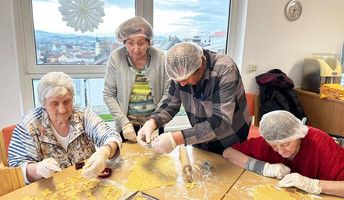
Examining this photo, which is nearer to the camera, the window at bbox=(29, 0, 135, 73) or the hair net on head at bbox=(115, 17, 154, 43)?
the hair net on head at bbox=(115, 17, 154, 43)

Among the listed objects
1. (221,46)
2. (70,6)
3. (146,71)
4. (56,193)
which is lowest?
(56,193)

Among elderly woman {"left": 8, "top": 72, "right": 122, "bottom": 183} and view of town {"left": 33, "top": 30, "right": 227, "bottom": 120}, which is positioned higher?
view of town {"left": 33, "top": 30, "right": 227, "bottom": 120}

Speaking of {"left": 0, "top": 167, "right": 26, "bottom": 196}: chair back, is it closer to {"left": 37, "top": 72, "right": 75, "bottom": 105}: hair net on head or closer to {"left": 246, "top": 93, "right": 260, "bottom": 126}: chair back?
{"left": 37, "top": 72, "right": 75, "bottom": 105}: hair net on head

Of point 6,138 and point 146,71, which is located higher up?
point 146,71

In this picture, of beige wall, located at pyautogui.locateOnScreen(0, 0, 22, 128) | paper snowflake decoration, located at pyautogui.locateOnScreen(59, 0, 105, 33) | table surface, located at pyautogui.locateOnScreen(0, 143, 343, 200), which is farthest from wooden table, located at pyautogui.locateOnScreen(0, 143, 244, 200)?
paper snowflake decoration, located at pyautogui.locateOnScreen(59, 0, 105, 33)

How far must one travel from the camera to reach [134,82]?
7.22ft

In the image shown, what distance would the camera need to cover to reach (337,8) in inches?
157

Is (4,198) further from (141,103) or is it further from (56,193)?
(141,103)

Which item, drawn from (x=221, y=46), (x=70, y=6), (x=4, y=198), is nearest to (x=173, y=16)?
(x=221, y=46)

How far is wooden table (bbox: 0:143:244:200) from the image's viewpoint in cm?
129

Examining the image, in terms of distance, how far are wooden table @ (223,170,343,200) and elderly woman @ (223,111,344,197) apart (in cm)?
3

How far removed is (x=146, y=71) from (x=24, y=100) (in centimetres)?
158

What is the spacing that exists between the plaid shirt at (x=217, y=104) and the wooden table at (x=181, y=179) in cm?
18

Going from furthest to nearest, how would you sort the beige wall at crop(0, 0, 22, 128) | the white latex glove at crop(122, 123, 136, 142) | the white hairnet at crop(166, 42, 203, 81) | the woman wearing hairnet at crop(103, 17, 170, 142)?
the beige wall at crop(0, 0, 22, 128), the woman wearing hairnet at crop(103, 17, 170, 142), the white latex glove at crop(122, 123, 136, 142), the white hairnet at crop(166, 42, 203, 81)
